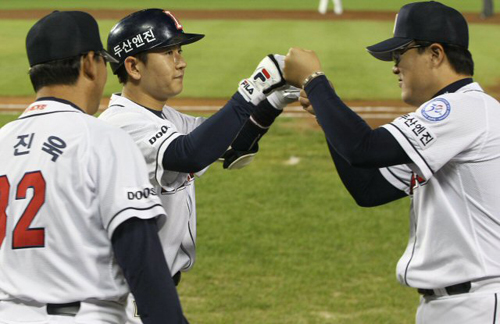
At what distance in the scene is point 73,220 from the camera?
258cm

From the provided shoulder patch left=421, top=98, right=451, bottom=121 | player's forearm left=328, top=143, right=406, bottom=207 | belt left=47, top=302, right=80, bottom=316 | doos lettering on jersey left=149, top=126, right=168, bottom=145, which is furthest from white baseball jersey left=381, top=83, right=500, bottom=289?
belt left=47, top=302, right=80, bottom=316

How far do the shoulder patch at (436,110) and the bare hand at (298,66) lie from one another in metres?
0.48

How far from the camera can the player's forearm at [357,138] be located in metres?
3.14

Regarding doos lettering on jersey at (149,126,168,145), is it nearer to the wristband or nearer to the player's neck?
the player's neck

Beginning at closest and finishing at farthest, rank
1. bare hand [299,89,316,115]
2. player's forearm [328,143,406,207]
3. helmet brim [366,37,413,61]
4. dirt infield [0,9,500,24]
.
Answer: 1. helmet brim [366,37,413,61]
2. bare hand [299,89,316,115]
3. player's forearm [328,143,406,207]
4. dirt infield [0,9,500,24]

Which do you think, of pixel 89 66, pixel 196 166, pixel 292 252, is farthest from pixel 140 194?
pixel 292 252

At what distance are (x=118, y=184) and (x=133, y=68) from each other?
1.13 metres

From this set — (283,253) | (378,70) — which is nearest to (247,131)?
(283,253)

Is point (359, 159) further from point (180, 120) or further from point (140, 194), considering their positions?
point (180, 120)

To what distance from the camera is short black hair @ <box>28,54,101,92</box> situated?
8.95 feet

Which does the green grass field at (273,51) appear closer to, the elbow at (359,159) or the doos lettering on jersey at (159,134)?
the doos lettering on jersey at (159,134)

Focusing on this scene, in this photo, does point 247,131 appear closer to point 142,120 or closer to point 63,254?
point 142,120

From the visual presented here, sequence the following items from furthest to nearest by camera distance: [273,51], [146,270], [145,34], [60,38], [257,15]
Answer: [257,15] < [273,51] < [145,34] < [60,38] < [146,270]

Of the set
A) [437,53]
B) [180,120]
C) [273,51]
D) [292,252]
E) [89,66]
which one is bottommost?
[273,51]
